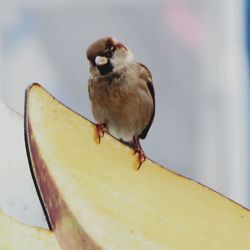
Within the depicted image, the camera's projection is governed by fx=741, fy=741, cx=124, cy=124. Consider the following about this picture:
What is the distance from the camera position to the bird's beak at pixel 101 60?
1541 millimetres

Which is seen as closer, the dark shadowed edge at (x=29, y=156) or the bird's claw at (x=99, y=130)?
the dark shadowed edge at (x=29, y=156)

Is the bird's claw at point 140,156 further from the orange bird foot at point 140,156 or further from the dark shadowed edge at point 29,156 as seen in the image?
the dark shadowed edge at point 29,156

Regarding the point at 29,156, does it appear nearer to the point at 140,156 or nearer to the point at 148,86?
the point at 140,156

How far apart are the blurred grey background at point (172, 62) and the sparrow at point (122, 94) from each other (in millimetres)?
19

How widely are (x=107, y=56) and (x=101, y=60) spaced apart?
2 cm

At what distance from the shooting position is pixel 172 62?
5.36 feet

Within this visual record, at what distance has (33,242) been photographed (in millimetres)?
1334

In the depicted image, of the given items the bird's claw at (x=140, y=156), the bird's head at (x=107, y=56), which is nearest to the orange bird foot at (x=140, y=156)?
the bird's claw at (x=140, y=156)

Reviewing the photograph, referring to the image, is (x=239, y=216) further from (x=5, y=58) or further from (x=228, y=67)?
(x=5, y=58)

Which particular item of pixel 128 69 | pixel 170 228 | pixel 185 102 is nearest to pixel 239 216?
pixel 170 228

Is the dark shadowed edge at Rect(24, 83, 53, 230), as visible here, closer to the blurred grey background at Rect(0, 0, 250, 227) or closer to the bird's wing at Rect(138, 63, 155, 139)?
the blurred grey background at Rect(0, 0, 250, 227)

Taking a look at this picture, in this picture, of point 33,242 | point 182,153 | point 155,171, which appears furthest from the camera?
point 182,153

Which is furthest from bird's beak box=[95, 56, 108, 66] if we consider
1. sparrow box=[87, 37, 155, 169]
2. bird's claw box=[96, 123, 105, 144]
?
bird's claw box=[96, 123, 105, 144]

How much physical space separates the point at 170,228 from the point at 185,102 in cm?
32
